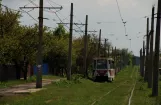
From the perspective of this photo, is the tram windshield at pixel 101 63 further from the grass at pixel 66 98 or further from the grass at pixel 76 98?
the grass at pixel 66 98

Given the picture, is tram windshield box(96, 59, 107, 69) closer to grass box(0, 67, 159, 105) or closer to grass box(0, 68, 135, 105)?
grass box(0, 67, 159, 105)

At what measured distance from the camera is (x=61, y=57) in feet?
201

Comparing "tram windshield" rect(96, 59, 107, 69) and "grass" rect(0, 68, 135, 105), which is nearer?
"grass" rect(0, 68, 135, 105)

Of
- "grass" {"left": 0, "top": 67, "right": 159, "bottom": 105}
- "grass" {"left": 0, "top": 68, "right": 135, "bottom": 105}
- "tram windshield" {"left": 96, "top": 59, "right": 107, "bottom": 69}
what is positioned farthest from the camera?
"tram windshield" {"left": 96, "top": 59, "right": 107, "bottom": 69}

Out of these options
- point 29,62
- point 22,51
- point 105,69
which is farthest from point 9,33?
point 105,69

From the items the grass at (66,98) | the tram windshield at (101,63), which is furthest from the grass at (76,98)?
the tram windshield at (101,63)

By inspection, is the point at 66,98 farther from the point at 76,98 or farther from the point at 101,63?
the point at 101,63

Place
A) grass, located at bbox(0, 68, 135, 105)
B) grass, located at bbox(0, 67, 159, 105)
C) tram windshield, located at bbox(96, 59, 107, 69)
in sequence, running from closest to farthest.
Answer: grass, located at bbox(0, 68, 135, 105) < grass, located at bbox(0, 67, 159, 105) < tram windshield, located at bbox(96, 59, 107, 69)

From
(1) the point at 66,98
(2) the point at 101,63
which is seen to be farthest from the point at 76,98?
(2) the point at 101,63

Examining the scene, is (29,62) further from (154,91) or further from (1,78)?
(154,91)

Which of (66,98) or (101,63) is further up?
Answer: (101,63)

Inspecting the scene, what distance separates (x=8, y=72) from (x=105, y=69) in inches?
589

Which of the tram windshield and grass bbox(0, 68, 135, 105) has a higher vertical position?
the tram windshield

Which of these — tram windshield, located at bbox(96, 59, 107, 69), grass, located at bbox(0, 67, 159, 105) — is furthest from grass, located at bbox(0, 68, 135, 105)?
tram windshield, located at bbox(96, 59, 107, 69)
